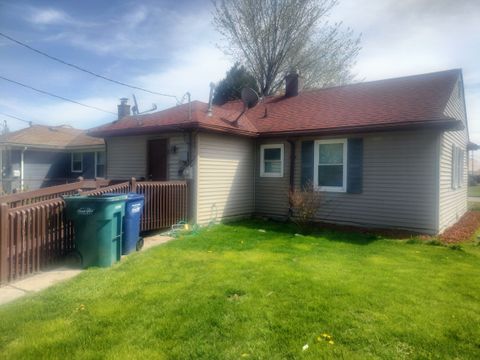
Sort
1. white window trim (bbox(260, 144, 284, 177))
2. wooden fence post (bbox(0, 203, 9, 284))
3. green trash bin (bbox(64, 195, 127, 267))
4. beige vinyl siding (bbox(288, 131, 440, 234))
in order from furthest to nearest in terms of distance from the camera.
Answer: white window trim (bbox(260, 144, 284, 177)) → beige vinyl siding (bbox(288, 131, 440, 234)) → green trash bin (bbox(64, 195, 127, 267)) → wooden fence post (bbox(0, 203, 9, 284))

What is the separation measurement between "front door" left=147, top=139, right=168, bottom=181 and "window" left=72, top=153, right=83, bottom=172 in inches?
443

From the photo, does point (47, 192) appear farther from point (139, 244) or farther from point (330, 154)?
point (330, 154)

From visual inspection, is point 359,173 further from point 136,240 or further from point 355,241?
point 136,240

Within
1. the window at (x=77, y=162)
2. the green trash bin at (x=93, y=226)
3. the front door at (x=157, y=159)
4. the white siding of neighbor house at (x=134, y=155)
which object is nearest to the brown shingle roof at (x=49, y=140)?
the window at (x=77, y=162)

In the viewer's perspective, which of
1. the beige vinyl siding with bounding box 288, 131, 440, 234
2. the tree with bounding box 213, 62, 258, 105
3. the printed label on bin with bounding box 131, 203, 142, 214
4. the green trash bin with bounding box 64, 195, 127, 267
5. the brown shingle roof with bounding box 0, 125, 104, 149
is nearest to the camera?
the green trash bin with bounding box 64, 195, 127, 267

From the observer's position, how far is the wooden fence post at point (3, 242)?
445 centimetres

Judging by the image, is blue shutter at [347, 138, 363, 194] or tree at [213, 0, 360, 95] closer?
blue shutter at [347, 138, 363, 194]

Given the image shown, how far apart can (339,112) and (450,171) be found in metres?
4.06

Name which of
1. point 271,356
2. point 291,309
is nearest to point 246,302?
point 291,309

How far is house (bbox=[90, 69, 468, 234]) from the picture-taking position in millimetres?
8742

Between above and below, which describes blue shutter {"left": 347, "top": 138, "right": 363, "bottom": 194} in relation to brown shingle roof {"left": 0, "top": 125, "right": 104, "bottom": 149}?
below


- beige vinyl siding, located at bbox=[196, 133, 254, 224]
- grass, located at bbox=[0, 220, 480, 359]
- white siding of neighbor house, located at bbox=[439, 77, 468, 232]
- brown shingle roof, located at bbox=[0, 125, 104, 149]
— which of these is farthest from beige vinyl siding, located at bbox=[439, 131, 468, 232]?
brown shingle roof, located at bbox=[0, 125, 104, 149]

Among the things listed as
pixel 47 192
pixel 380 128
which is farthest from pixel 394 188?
pixel 47 192

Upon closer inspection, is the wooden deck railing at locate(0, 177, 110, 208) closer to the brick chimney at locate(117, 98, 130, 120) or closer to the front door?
the front door
